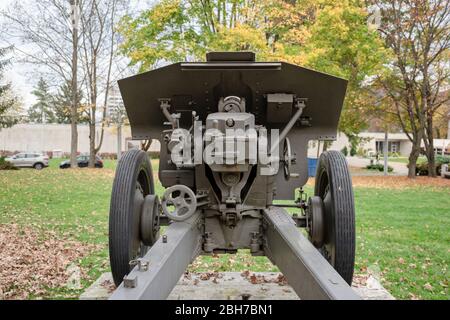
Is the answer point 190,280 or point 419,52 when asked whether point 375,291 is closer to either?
point 190,280

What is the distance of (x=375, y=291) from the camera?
4.38 m

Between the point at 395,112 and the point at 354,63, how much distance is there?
6.54 meters

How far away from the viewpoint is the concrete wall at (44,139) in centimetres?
A: 4522

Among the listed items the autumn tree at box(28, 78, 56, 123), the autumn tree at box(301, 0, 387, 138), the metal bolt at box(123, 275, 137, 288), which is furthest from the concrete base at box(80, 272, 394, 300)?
the autumn tree at box(28, 78, 56, 123)

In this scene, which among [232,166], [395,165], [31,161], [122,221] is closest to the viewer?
[232,166]

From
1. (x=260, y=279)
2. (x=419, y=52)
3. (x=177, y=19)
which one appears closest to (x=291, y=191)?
(x=260, y=279)

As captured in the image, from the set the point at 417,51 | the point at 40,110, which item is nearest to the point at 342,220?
the point at 417,51

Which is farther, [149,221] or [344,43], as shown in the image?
[344,43]

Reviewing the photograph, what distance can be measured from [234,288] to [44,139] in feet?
147

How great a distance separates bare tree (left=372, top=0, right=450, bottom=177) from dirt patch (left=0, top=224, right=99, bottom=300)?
15566 millimetres

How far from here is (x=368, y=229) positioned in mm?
8492

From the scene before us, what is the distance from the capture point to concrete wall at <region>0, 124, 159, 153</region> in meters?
45.2

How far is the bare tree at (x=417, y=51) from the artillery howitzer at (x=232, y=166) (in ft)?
53.4

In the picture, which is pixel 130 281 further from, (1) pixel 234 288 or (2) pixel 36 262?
(2) pixel 36 262
